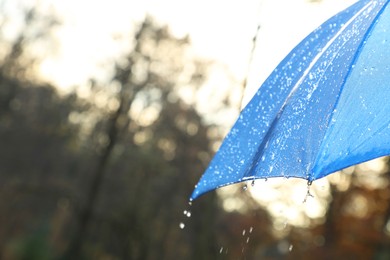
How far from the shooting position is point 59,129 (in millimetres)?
22609

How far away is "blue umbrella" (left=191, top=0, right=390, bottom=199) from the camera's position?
6.56 feet

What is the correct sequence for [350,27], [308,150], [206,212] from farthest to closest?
[206,212], [350,27], [308,150]

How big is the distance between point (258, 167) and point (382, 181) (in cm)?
1362

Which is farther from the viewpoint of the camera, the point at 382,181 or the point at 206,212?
the point at 382,181

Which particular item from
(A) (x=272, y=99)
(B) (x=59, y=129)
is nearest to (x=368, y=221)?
(B) (x=59, y=129)

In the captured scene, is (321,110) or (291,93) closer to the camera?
(321,110)

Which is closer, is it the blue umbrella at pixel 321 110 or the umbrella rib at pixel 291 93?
the blue umbrella at pixel 321 110

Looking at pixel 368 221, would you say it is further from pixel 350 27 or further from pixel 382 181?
pixel 350 27

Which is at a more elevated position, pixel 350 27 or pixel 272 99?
pixel 350 27

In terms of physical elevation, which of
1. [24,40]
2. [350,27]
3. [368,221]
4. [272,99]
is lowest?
[272,99]

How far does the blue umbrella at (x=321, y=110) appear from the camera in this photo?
200 centimetres

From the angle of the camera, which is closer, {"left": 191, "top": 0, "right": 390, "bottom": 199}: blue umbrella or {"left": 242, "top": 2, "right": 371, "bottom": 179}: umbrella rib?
{"left": 191, "top": 0, "right": 390, "bottom": 199}: blue umbrella

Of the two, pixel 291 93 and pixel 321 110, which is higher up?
pixel 291 93

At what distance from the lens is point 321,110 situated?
6.91 feet
